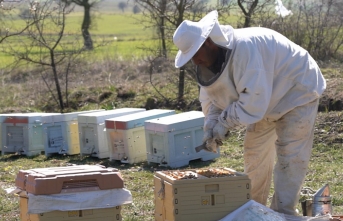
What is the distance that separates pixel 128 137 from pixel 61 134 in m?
1.45

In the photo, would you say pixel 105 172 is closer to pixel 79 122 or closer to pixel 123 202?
pixel 123 202

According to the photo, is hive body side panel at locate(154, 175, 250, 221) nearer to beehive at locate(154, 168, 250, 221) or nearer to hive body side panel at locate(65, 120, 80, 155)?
beehive at locate(154, 168, 250, 221)

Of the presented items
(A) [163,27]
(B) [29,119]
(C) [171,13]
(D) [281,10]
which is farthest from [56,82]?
(D) [281,10]

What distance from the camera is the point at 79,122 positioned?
31.2 feet

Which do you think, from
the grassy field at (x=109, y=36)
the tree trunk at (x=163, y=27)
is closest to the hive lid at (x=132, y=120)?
the tree trunk at (x=163, y=27)

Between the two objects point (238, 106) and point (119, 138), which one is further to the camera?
point (119, 138)

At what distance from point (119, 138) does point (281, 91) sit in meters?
4.22

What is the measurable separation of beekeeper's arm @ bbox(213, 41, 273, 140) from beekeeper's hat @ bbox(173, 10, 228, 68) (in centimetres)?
19

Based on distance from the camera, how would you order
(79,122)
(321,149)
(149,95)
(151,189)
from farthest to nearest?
(149,95) < (79,122) < (321,149) < (151,189)

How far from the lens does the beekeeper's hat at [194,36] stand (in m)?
4.77

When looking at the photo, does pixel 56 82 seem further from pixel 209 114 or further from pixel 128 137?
pixel 209 114

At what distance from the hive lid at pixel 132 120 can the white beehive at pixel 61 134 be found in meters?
1.00

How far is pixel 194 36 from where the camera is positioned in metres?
4.78

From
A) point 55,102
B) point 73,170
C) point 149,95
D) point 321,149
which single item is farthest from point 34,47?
point 73,170
